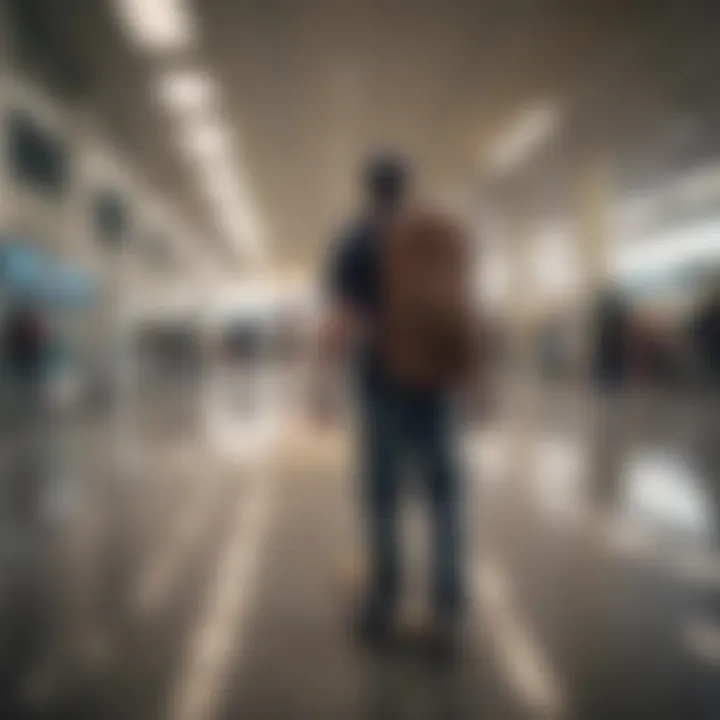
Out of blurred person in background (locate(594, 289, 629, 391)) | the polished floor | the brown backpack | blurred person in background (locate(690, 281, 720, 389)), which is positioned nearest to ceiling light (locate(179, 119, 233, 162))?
the brown backpack

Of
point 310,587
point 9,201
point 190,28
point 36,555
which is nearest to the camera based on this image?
point 190,28

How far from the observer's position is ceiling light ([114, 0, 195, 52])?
0.87 meters

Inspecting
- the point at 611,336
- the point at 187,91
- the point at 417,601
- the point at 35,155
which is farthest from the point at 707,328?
the point at 35,155

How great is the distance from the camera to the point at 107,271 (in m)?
1.07

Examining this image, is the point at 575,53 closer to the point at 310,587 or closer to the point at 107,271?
the point at 107,271

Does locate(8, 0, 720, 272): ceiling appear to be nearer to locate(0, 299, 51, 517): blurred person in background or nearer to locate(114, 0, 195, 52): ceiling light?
locate(114, 0, 195, 52): ceiling light

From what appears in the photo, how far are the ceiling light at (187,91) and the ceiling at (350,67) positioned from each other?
1 centimetres

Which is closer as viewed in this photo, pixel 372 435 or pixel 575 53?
pixel 575 53

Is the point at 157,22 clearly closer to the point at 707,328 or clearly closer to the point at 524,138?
the point at 524,138

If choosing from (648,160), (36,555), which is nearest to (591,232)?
(648,160)

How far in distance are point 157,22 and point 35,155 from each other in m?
0.22

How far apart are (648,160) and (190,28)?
54 centimetres

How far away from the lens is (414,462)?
3.34ft

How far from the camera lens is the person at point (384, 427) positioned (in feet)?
2.95
